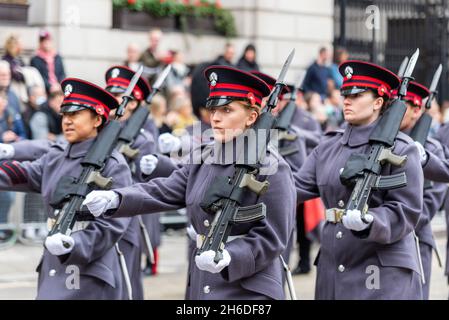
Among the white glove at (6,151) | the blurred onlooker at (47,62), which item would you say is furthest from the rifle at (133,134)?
the blurred onlooker at (47,62)

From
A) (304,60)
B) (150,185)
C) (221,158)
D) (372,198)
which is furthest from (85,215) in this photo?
(304,60)

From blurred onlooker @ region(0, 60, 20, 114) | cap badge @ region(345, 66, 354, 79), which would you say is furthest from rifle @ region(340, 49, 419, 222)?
blurred onlooker @ region(0, 60, 20, 114)

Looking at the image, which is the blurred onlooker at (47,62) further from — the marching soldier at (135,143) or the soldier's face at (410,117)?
the soldier's face at (410,117)

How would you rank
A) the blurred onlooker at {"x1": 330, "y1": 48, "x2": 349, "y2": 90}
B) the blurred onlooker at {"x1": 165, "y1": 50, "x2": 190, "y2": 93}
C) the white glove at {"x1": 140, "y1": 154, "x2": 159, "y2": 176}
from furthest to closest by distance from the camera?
1. the blurred onlooker at {"x1": 330, "y1": 48, "x2": 349, "y2": 90}
2. the blurred onlooker at {"x1": 165, "y1": 50, "x2": 190, "y2": 93}
3. the white glove at {"x1": 140, "y1": 154, "x2": 159, "y2": 176}

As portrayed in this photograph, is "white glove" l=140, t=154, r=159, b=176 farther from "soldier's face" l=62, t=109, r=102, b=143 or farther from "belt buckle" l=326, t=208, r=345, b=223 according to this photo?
"belt buckle" l=326, t=208, r=345, b=223

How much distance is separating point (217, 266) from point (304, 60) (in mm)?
11797

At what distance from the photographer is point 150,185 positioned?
6340mm

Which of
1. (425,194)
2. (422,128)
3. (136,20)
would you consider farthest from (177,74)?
(422,128)

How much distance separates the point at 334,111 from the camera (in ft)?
47.3

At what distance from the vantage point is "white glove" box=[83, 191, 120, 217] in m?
6.01

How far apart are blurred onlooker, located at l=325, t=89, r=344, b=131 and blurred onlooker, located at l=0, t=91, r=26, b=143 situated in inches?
140

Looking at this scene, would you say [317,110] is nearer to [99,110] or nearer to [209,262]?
[99,110]

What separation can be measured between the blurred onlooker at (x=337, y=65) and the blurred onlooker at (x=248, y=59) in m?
1.54
